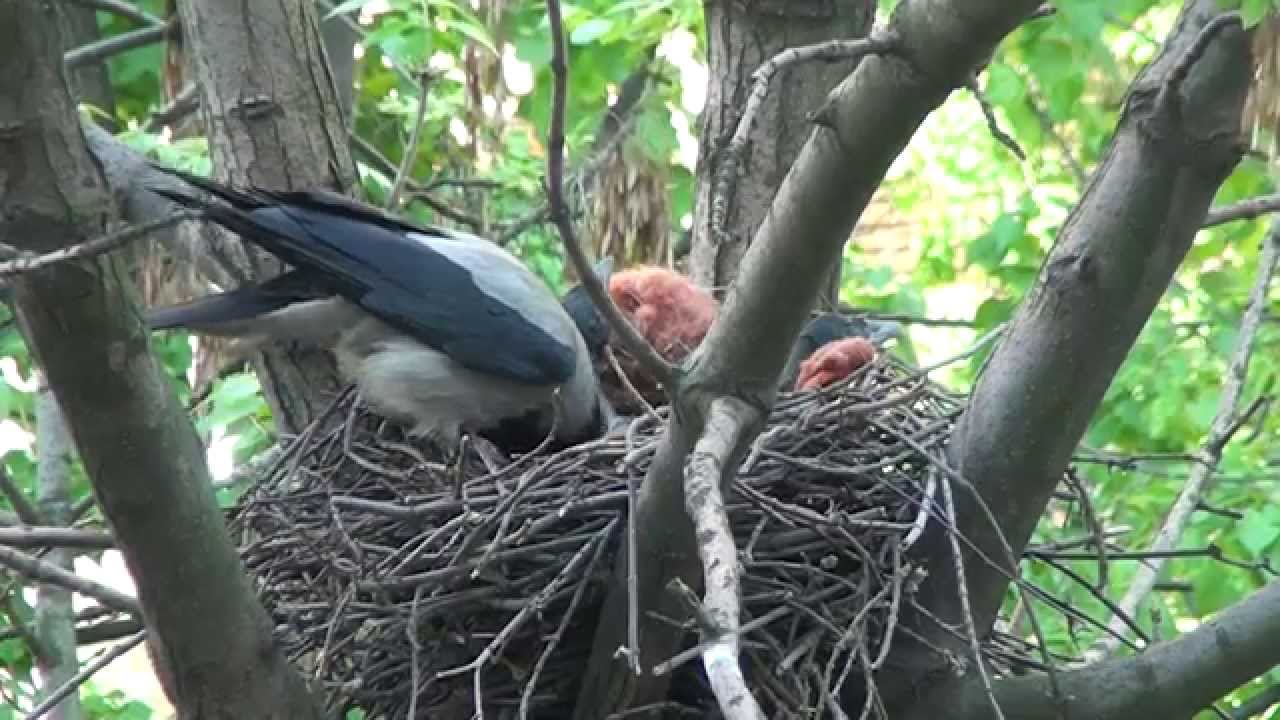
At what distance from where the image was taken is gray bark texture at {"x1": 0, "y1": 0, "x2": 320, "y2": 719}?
195cm

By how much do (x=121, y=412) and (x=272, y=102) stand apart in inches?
48.5

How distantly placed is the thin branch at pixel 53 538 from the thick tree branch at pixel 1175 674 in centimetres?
131

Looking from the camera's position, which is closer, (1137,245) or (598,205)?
(1137,245)

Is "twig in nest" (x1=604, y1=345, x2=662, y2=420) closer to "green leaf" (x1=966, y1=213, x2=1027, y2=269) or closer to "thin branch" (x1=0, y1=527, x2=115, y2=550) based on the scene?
"thin branch" (x1=0, y1=527, x2=115, y2=550)

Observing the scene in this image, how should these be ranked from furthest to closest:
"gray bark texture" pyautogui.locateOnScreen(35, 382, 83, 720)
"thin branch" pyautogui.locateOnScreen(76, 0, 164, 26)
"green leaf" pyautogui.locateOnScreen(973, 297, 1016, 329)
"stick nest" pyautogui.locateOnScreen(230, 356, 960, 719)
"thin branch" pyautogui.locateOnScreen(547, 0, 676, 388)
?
"green leaf" pyautogui.locateOnScreen(973, 297, 1016, 329)
"thin branch" pyautogui.locateOnScreen(76, 0, 164, 26)
"gray bark texture" pyautogui.locateOnScreen(35, 382, 83, 720)
"stick nest" pyautogui.locateOnScreen(230, 356, 960, 719)
"thin branch" pyautogui.locateOnScreen(547, 0, 676, 388)

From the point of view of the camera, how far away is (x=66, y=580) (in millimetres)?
2477

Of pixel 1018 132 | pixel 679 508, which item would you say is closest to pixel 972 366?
pixel 1018 132

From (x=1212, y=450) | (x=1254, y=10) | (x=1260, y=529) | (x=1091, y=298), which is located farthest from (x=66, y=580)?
(x=1260, y=529)

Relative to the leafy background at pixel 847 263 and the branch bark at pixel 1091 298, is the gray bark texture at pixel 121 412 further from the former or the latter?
the leafy background at pixel 847 263

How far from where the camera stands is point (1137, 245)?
7.93 feet

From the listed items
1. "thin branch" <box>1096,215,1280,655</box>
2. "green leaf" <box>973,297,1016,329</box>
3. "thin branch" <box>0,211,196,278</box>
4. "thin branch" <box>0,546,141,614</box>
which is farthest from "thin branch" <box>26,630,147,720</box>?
"green leaf" <box>973,297,1016,329</box>

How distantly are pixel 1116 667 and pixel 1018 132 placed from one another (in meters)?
2.96

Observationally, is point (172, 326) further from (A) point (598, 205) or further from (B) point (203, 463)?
(A) point (598, 205)

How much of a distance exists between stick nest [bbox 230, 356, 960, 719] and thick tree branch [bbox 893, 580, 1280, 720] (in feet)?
0.87
